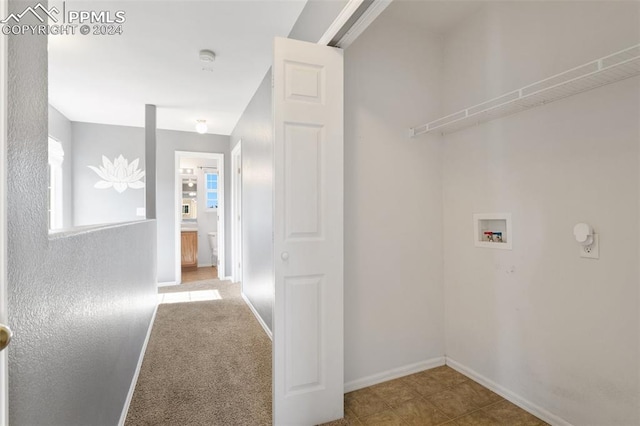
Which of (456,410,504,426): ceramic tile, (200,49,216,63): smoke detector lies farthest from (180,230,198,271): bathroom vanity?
(456,410,504,426): ceramic tile

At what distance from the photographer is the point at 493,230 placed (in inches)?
83.3

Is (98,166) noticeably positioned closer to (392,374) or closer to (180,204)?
(180,204)

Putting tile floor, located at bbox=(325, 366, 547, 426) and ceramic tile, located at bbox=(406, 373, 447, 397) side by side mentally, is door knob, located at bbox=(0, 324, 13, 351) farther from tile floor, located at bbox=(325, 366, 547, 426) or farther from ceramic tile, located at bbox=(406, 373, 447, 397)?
ceramic tile, located at bbox=(406, 373, 447, 397)

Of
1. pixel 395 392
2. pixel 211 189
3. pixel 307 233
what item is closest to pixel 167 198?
pixel 211 189

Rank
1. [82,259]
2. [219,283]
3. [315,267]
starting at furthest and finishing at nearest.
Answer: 1. [219,283]
2. [315,267]
3. [82,259]

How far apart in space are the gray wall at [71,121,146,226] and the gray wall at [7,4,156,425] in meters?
4.13

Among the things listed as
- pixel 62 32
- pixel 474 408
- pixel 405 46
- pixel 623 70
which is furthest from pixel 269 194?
pixel 623 70

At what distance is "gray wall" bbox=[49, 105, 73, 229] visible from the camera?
439cm

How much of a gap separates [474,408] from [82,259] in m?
2.16

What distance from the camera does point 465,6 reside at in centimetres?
212

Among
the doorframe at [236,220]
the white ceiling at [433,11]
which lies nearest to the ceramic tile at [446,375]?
the white ceiling at [433,11]

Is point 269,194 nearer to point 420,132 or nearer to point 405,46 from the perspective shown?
point 420,132

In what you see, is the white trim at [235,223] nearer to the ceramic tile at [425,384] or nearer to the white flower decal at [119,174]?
the white flower decal at [119,174]

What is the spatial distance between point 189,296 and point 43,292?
3.88 metres
